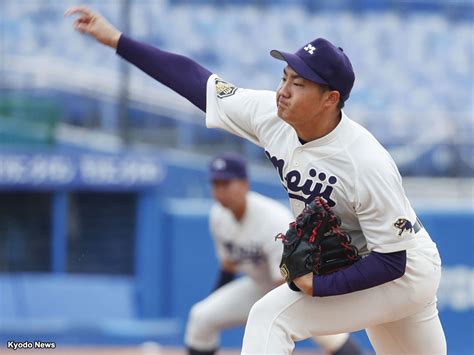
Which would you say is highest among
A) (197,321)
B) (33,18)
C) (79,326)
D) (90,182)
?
(33,18)

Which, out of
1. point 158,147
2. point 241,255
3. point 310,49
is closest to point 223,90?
point 310,49

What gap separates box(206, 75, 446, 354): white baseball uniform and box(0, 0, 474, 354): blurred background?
505 centimetres

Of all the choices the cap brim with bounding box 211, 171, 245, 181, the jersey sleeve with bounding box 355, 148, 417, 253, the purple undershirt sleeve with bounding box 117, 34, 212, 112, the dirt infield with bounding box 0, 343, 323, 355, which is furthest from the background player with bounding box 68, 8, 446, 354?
the dirt infield with bounding box 0, 343, 323, 355

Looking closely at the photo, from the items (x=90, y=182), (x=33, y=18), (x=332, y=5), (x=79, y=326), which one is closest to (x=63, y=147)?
(x=90, y=182)

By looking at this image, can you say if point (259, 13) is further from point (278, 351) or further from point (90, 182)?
point (278, 351)

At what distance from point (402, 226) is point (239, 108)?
2.70ft

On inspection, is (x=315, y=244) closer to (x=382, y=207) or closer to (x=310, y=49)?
(x=382, y=207)

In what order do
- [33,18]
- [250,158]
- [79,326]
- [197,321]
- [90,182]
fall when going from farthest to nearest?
1. [33,18]
2. [250,158]
3. [90,182]
4. [79,326]
5. [197,321]

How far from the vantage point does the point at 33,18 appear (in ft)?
41.3

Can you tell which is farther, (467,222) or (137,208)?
(137,208)

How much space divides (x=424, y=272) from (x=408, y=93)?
989 cm

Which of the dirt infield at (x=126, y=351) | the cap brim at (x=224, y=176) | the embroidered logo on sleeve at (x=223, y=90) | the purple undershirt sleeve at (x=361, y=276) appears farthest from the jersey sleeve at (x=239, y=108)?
the dirt infield at (x=126, y=351)

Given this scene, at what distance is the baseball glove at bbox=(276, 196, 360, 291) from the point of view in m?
3.23

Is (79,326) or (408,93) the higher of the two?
(408,93)
